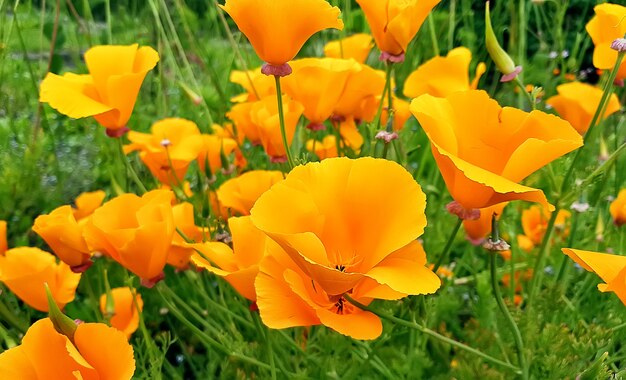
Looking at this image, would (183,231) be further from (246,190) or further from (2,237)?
(2,237)

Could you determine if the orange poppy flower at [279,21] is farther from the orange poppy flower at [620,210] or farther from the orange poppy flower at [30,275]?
the orange poppy flower at [620,210]

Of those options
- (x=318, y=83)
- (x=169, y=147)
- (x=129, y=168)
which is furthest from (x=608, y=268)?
(x=169, y=147)

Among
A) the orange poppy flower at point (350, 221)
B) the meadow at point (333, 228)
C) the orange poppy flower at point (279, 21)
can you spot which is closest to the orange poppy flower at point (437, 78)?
the meadow at point (333, 228)

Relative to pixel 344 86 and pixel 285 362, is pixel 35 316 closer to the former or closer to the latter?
pixel 285 362

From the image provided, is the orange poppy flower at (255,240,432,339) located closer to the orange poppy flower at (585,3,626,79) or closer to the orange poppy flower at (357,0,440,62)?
the orange poppy flower at (357,0,440,62)

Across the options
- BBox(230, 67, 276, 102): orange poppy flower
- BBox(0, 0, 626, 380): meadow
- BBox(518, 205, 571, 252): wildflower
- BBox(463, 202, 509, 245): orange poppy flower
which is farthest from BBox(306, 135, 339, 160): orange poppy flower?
BBox(518, 205, 571, 252): wildflower

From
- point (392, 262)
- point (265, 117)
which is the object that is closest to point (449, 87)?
point (265, 117)
